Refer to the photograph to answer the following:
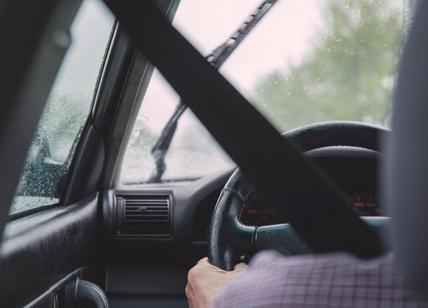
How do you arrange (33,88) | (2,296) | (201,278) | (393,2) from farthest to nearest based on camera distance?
→ (393,2)
(201,278)
(2,296)
(33,88)

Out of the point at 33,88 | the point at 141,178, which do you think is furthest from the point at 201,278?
the point at 141,178

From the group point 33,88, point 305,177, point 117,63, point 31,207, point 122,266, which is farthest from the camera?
point 122,266

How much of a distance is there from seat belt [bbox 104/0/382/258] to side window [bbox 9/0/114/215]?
117 cm

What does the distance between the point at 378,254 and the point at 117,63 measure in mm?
2178

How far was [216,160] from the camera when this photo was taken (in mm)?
4156

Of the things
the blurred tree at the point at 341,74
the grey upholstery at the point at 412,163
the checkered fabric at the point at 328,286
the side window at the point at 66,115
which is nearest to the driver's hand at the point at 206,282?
the side window at the point at 66,115

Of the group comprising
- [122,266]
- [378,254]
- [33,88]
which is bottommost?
[122,266]

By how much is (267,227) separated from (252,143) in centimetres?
119

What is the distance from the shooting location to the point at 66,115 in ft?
9.25

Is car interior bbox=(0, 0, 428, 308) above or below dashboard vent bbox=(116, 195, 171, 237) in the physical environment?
above

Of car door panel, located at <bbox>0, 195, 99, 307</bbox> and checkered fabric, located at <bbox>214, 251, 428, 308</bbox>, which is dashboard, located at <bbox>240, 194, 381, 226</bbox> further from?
checkered fabric, located at <bbox>214, 251, 428, 308</bbox>

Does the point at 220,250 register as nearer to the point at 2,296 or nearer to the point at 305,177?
the point at 2,296

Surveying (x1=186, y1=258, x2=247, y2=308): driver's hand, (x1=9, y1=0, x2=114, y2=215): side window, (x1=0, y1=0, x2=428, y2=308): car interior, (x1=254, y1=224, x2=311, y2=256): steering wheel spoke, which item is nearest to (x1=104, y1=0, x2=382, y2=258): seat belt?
(x1=0, y1=0, x2=428, y2=308): car interior

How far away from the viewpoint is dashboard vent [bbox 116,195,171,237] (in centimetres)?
390
